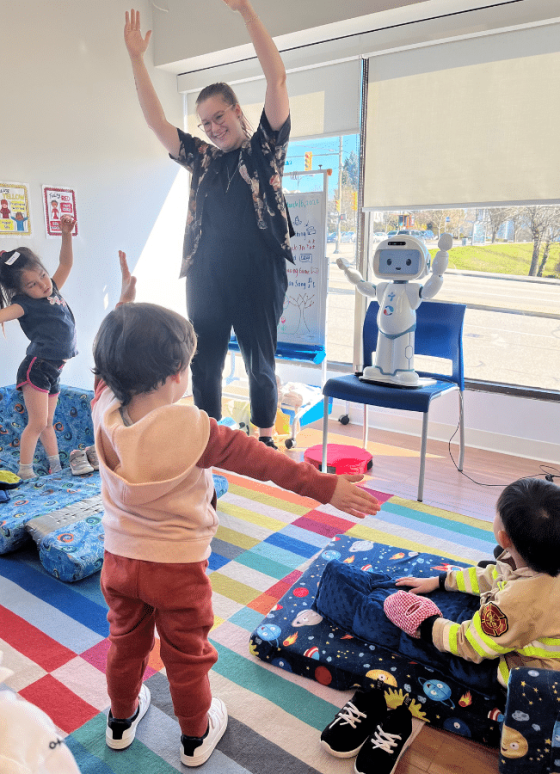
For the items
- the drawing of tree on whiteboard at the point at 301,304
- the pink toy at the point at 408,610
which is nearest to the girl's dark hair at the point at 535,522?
the pink toy at the point at 408,610

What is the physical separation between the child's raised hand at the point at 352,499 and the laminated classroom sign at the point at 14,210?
8.45ft

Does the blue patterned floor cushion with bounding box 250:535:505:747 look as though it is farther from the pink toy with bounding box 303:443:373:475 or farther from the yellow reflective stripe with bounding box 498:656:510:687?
the pink toy with bounding box 303:443:373:475

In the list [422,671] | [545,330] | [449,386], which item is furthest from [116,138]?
[545,330]

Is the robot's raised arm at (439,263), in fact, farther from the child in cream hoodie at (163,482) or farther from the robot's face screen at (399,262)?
the child in cream hoodie at (163,482)

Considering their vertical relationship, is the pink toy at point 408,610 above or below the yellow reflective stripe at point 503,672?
above

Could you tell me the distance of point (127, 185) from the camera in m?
3.50

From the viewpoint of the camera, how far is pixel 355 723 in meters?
1.17

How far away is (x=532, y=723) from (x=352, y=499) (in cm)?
51

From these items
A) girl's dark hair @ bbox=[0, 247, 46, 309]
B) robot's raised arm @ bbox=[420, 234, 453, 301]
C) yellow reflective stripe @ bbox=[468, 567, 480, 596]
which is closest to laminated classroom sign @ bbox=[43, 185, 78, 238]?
girl's dark hair @ bbox=[0, 247, 46, 309]

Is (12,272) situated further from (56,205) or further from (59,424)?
(56,205)

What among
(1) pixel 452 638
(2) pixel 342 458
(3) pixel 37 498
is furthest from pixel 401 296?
(3) pixel 37 498

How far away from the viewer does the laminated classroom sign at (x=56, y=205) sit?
10.0ft

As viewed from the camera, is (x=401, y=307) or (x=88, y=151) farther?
(x=88, y=151)

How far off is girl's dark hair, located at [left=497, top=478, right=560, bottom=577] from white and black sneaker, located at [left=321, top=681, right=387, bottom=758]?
0.45m
